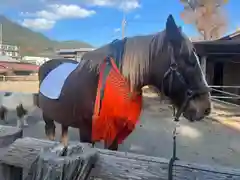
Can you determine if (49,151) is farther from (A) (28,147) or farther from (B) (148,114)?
(B) (148,114)

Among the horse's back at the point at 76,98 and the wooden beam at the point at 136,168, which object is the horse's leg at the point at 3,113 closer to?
the horse's back at the point at 76,98

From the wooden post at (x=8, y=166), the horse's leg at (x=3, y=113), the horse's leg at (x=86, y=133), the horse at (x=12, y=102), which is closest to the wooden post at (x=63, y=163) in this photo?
the wooden post at (x=8, y=166)

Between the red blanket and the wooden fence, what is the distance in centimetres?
88

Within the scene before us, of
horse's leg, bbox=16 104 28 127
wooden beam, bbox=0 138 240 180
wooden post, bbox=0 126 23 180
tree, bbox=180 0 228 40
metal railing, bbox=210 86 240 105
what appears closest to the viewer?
wooden beam, bbox=0 138 240 180

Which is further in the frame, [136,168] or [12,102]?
[12,102]

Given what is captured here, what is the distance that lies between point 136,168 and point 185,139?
4.50 m

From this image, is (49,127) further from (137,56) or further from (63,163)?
(63,163)

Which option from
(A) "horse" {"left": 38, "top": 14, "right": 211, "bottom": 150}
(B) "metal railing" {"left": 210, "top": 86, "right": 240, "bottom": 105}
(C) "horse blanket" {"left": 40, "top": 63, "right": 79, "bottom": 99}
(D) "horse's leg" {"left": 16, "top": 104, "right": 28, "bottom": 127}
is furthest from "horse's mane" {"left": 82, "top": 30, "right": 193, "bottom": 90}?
(B) "metal railing" {"left": 210, "top": 86, "right": 240, "bottom": 105}

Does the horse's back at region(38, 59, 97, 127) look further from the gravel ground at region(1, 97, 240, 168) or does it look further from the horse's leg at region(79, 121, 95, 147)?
the gravel ground at region(1, 97, 240, 168)

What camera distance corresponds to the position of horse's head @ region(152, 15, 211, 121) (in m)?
2.22

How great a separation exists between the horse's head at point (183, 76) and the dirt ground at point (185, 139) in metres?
2.04

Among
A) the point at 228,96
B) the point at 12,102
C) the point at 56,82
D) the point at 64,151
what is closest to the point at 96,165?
the point at 64,151

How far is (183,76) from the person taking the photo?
223 cm

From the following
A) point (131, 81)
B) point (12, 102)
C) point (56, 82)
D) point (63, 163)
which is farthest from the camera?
point (12, 102)
